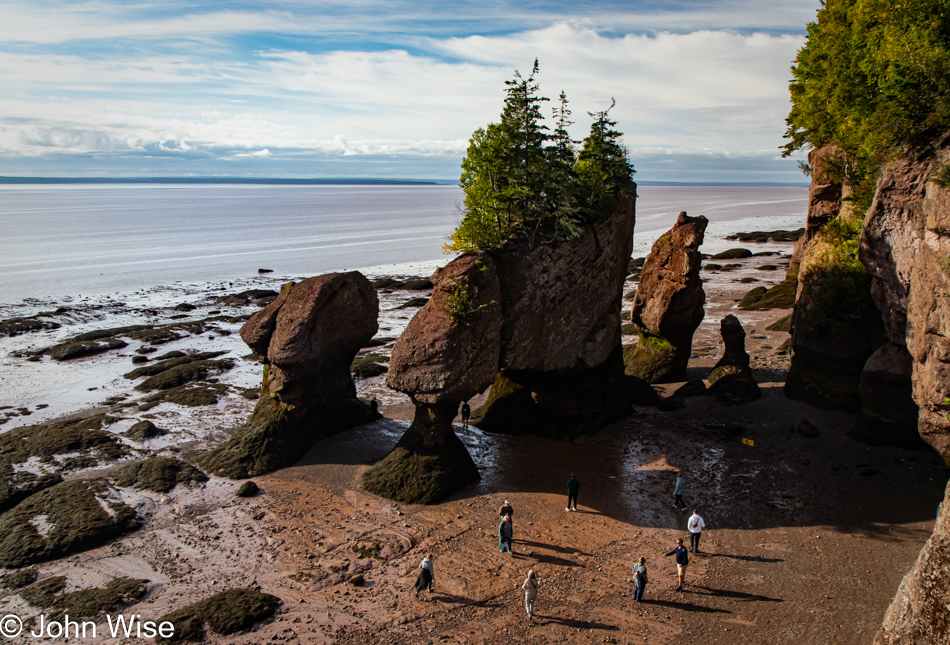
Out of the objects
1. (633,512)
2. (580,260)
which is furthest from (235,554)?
(580,260)

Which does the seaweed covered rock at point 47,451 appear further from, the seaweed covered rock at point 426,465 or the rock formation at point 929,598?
the rock formation at point 929,598

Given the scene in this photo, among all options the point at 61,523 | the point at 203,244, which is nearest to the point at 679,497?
the point at 61,523

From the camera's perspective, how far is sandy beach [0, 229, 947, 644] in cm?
1611

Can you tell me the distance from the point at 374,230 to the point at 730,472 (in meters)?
124

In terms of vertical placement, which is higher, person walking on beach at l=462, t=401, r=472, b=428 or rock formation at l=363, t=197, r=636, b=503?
rock formation at l=363, t=197, r=636, b=503

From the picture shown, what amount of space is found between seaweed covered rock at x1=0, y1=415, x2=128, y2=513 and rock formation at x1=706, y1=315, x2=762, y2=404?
89.6 feet

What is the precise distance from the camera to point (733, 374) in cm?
3036

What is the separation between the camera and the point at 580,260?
26.2m

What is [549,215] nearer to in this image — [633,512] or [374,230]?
[633,512]

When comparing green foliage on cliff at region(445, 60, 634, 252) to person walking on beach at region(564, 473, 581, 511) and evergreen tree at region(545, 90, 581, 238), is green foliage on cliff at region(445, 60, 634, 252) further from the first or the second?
person walking on beach at region(564, 473, 581, 511)

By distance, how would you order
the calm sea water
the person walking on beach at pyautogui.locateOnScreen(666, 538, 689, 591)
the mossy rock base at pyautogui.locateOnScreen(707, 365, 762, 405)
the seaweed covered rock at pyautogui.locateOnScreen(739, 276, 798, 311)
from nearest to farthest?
the person walking on beach at pyautogui.locateOnScreen(666, 538, 689, 591) < the mossy rock base at pyautogui.locateOnScreen(707, 365, 762, 405) < the seaweed covered rock at pyautogui.locateOnScreen(739, 276, 798, 311) < the calm sea water

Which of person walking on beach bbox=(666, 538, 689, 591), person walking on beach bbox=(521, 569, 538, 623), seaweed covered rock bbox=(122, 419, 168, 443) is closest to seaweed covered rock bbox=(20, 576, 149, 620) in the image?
person walking on beach bbox=(521, 569, 538, 623)

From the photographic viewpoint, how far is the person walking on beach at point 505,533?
62.4ft

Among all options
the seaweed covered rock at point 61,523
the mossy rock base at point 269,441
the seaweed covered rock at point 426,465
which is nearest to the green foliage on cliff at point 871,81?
the seaweed covered rock at point 426,465
